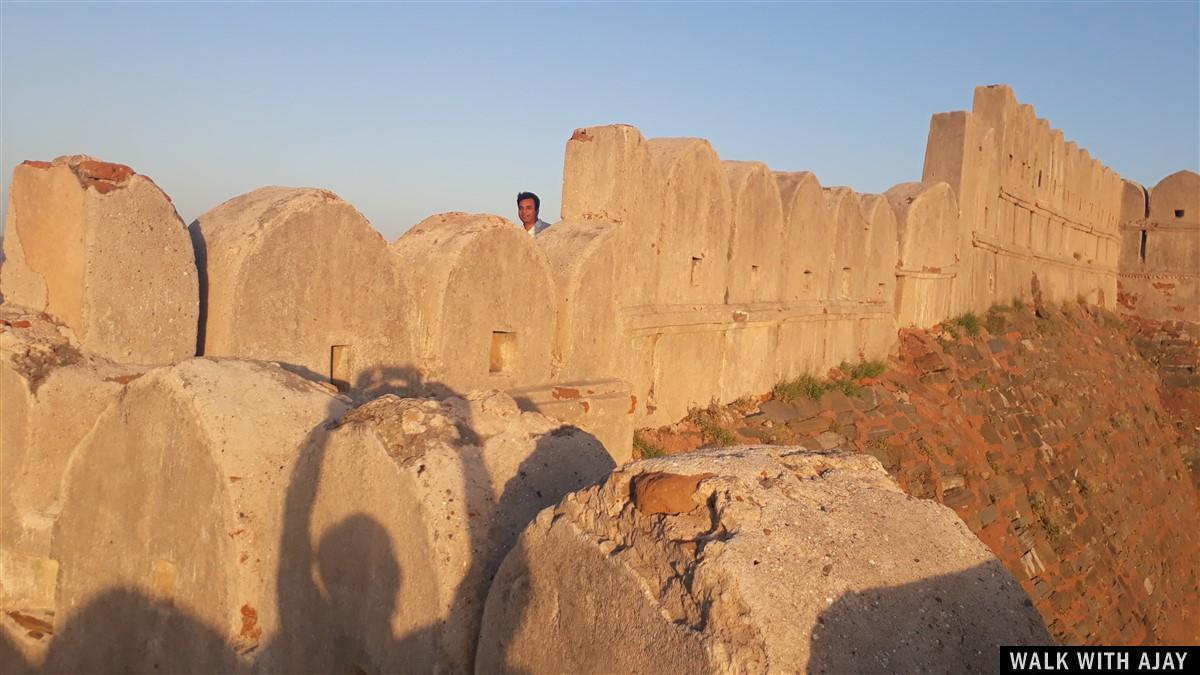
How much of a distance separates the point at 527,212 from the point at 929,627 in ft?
19.2

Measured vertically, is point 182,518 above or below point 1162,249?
below

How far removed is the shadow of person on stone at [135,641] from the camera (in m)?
3.27

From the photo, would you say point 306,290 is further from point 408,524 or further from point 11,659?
point 408,524

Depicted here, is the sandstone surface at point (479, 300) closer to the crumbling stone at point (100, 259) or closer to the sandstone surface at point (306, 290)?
the sandstone surface at point (306, 290)

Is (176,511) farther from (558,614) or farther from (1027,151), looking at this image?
(1027,151)

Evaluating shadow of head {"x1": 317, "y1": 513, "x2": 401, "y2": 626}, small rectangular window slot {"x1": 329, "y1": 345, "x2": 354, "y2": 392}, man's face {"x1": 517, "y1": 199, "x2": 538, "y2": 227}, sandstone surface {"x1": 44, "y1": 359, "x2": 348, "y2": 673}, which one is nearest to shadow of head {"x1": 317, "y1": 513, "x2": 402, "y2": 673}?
shadow of head {"x1": 317, "y1": 513, "x2": 401, "y2": 626}

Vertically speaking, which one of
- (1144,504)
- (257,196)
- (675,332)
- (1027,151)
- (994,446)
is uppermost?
(1027,151)

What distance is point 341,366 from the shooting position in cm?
472

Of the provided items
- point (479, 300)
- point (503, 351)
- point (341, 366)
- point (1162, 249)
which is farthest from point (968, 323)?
point (341, 366)

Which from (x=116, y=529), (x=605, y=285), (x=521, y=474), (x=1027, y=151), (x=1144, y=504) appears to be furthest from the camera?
(x=1027, y=151)

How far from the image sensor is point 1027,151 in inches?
634

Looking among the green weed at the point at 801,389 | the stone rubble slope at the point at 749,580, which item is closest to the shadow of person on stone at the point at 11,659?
the stone rubble slope at the point at 749,580

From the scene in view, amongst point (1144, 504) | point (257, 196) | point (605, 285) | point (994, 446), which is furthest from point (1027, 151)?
point (257, 196)

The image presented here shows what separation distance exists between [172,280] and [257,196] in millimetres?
697
